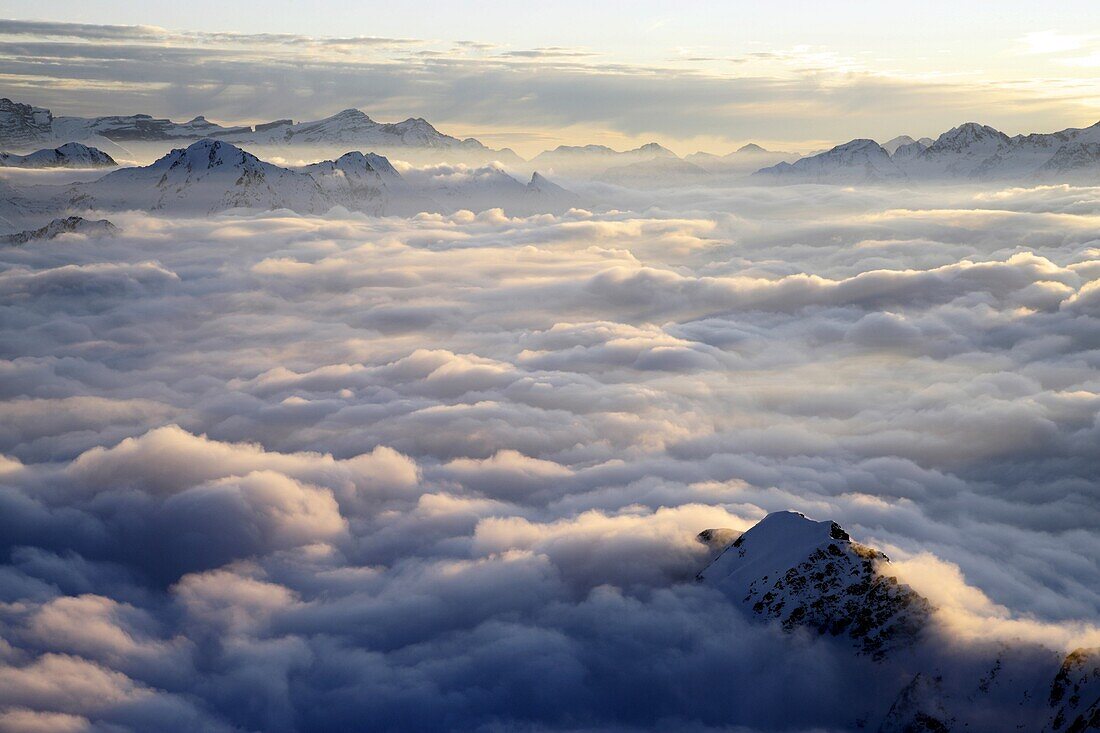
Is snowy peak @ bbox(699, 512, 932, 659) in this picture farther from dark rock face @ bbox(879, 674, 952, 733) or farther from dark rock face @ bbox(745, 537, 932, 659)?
dark rock face @ bbox(879, 674, 952, 733)

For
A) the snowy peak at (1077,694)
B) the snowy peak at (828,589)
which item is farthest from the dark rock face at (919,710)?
the snowy peak at (1077,694)

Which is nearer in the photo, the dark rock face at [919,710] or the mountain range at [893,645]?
the mountain range at [893,645]

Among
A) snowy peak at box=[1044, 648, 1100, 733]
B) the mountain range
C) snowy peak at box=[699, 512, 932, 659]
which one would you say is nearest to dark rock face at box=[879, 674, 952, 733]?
the mountain range

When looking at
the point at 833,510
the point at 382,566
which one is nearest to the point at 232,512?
the point at 382,566

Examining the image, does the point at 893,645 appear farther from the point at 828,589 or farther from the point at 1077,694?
the point at 1077,694

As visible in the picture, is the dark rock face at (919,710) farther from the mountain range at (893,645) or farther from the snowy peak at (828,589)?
the snowy peak at (828,589)

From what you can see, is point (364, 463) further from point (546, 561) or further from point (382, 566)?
point (546, 561)

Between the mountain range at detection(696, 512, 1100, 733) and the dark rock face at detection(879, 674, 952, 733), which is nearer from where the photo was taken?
the mountain range at detection(696, 512, 1100, 733)
